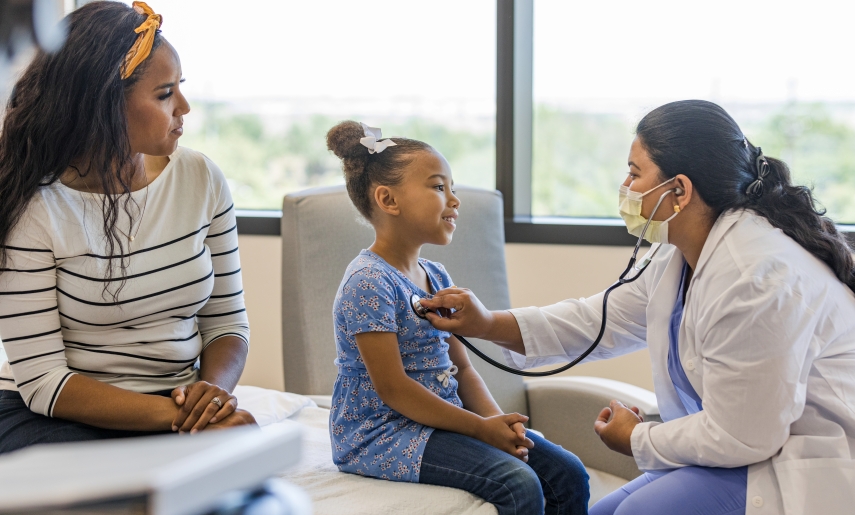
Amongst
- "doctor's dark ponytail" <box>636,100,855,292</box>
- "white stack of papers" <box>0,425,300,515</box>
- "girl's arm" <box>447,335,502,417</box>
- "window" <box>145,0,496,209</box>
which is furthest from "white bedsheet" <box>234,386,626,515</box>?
"window" <box>145,0,496,209</box>

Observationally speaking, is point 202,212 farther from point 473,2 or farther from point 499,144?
point 473,2

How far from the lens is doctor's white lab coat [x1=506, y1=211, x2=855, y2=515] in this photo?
1.22m

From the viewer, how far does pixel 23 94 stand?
1.34 m

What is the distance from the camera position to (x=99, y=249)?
1.36m

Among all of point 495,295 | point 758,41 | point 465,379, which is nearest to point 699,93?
point 758,41

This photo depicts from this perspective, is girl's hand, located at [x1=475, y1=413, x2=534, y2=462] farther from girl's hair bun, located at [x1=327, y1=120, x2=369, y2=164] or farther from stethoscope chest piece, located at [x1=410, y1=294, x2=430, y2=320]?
girl's hair bun, located at [x1=327, y1=120, x2=369, y2=164]

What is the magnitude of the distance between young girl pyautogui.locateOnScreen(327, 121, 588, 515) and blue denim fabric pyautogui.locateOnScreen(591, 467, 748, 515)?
0.14 meters

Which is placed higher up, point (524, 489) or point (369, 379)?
point (369, 379)

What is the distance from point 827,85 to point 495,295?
1.14 m

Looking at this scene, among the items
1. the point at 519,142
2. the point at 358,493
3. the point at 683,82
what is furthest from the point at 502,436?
the point at 683,82

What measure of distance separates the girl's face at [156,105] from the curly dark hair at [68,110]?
0.02 meters

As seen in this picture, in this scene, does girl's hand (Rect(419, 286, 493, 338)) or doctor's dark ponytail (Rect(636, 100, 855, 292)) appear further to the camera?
girl's hand (Rect(419, 286, 493, 338))

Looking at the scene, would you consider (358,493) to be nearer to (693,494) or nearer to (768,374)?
(693,494)

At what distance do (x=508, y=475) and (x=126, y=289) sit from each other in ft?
2.50
